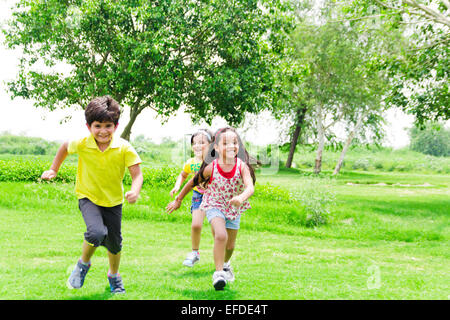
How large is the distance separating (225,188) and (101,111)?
1483mm

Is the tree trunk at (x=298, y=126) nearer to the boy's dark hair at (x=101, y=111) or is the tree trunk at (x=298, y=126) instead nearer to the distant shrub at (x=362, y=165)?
the distant shrub at (x=362, y=165)

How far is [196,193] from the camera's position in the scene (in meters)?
5.89

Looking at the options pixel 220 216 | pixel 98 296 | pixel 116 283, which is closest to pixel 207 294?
pixel 220 216

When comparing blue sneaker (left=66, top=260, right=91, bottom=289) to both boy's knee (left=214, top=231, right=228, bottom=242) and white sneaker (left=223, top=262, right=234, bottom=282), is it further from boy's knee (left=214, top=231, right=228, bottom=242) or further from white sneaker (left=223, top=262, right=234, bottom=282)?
white sneaker (left=223, top=262, right=234, bottom=282)

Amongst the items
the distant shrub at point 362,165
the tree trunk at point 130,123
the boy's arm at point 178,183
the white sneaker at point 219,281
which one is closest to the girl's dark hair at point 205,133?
the boy's arm at point 178,183

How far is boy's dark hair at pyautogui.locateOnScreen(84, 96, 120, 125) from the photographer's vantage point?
3859mm

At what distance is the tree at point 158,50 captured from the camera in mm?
14852

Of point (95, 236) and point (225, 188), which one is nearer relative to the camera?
point (95, 236)

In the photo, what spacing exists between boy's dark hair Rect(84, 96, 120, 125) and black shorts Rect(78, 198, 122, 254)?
2.47ft

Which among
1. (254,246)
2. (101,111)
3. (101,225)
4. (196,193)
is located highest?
(101,111)

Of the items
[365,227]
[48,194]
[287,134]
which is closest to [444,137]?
[287,134]

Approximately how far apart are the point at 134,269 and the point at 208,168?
75.0 inches

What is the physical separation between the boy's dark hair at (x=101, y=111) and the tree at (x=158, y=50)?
10520mm

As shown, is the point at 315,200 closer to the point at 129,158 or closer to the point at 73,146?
the point at 129,158
